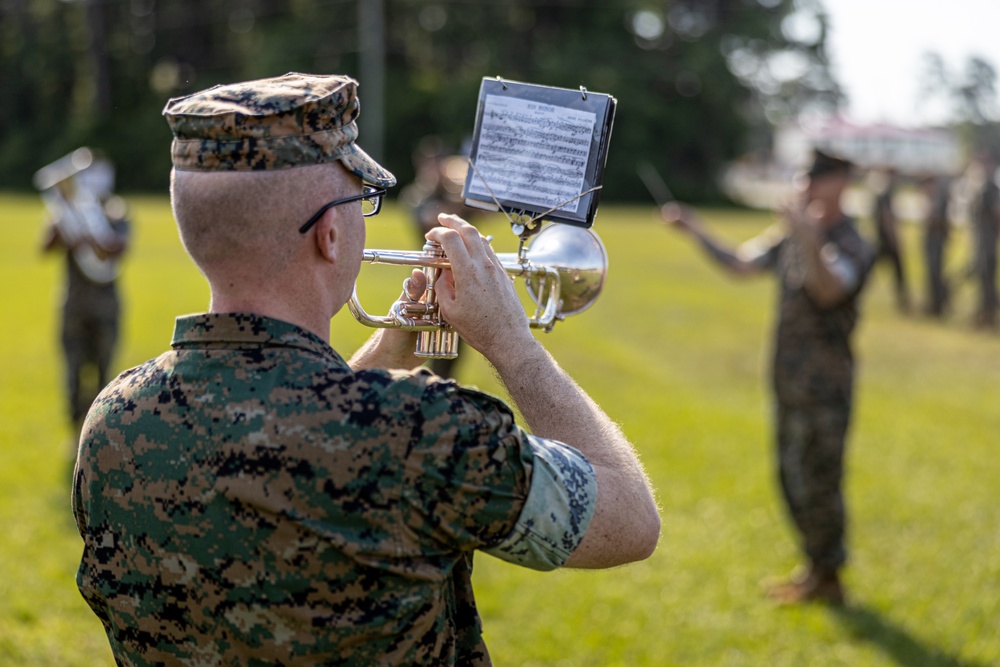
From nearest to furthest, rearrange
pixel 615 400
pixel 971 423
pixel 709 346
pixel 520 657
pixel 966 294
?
1. pixel 520 657
2. pixel 971 423
3. pixel 615 400
4. pixel 709 346
5. pixel 966 294

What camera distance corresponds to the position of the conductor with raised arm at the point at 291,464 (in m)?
1.89

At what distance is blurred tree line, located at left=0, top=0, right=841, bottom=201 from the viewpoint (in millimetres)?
50281

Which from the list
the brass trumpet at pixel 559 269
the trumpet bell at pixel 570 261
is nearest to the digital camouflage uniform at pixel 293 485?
the brass trumpet at pixel 559 269

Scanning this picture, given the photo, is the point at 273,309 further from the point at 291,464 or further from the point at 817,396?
the point at 817,396

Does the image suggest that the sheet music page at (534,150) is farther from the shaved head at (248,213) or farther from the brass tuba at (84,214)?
the brass tuba at (84,214)

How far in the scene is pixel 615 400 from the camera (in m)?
11.5

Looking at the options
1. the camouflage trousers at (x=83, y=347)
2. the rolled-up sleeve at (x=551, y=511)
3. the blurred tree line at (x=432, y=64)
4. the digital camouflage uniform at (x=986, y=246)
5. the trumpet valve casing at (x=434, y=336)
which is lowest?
the blurred tree line at (x=432, y=64)

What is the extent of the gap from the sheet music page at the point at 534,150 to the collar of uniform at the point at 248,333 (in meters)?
0.89

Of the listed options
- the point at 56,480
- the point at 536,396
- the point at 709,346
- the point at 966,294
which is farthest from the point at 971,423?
the point at 966,294

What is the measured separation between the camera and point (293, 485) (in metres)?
1.88

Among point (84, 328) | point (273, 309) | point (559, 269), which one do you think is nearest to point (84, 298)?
point (84, 328)

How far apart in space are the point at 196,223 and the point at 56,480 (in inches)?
279

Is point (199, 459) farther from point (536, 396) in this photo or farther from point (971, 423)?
point (971, 423)

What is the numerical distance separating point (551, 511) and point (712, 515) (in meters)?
5.95
